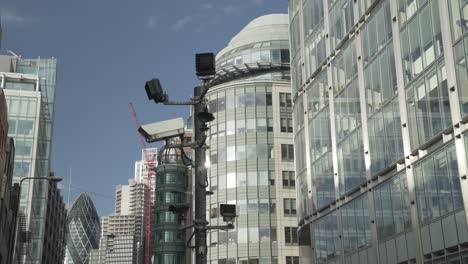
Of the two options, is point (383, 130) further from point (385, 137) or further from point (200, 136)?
point (200, 136)

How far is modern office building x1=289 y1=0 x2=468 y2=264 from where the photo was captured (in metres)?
30.0

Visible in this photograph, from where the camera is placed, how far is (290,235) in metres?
77.2

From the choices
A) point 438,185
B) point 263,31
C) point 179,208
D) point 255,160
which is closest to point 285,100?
point 255,160

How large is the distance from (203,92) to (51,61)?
97043 millimetres

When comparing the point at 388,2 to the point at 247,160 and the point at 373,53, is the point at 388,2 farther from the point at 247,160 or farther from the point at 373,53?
the point at 247,160

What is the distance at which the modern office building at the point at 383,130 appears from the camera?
2995 centimetres

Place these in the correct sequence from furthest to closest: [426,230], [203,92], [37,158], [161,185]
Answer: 1. [161,185]
2. [37,158]
3. [426,230]
4. [203,92]

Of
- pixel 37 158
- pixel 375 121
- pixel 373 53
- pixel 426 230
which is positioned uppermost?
pixel 37 158

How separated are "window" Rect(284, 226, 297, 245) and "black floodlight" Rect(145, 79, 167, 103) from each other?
2590 inches

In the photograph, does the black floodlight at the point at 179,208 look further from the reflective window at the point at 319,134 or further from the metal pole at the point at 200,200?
the reflective window at the point at 319,134

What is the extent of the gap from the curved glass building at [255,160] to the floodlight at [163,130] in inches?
2539

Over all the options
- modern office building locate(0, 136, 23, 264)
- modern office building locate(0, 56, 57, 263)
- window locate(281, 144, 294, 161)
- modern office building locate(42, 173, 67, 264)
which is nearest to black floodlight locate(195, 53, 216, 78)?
modern office building locate(0, 136, 23, 264)

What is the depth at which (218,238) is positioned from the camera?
78.7m

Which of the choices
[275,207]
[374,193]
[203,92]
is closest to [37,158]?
[275,207]
